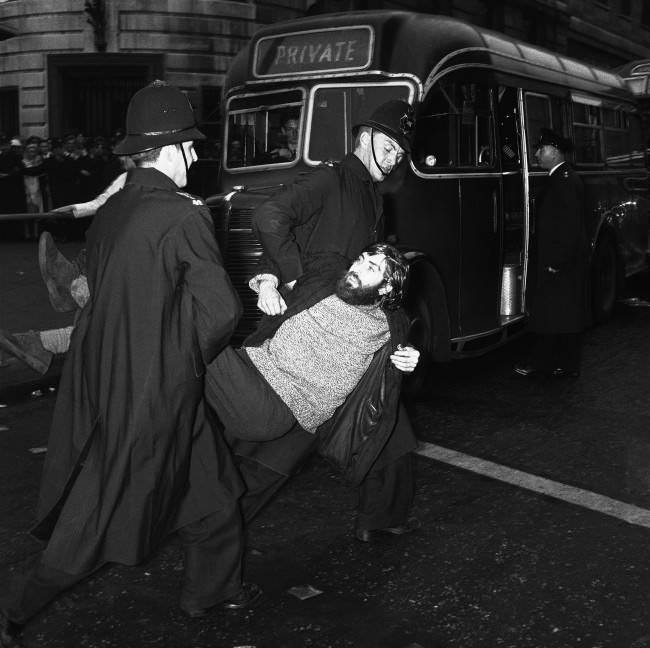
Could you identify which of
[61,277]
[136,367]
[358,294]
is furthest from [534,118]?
A: [136,367]

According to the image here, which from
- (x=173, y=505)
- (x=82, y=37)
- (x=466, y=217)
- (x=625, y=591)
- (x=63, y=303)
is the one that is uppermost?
(x=82, y=37)

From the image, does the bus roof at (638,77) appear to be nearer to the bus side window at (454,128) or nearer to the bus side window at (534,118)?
the bus side window at (534,118)

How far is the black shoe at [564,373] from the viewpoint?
8047mm

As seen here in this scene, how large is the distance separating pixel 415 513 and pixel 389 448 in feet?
2.75

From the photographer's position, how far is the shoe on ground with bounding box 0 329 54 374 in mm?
7820

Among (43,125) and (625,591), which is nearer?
(625,591)

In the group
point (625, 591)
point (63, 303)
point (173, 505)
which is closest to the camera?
point (173, 505)

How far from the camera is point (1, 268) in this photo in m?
8.72

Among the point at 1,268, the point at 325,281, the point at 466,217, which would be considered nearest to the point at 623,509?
the point at 325,281

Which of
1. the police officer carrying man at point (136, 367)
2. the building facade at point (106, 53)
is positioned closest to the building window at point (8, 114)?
the building facade at point (106, 53)

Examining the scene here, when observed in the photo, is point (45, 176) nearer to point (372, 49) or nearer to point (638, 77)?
point (638, 77)

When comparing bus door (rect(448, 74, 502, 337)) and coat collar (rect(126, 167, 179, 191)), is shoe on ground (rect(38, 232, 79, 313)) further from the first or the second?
coat collar (rect(126, 167, 179, 191))

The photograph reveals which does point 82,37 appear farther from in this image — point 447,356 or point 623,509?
point 623,509

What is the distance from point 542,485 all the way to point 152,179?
9.72 ft
